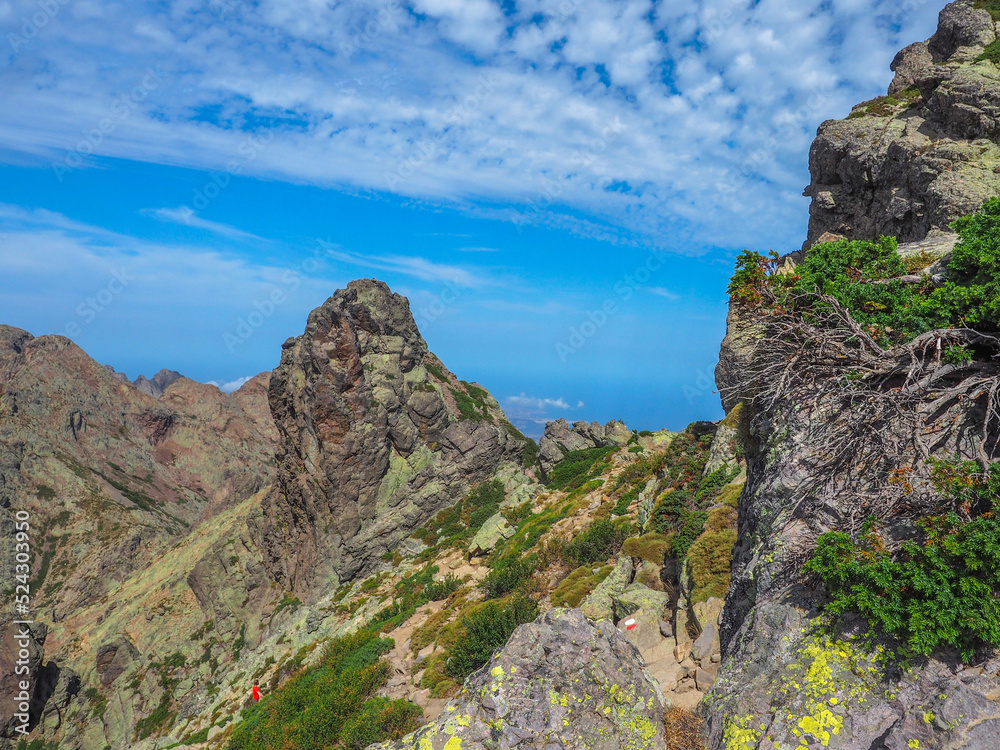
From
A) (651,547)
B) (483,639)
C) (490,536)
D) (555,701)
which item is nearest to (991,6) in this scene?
(651,547)

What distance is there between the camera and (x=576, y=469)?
131ft

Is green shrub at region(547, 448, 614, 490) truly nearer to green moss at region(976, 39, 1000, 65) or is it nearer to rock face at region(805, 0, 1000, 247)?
rock face at region(805, 0, 1000, 247)

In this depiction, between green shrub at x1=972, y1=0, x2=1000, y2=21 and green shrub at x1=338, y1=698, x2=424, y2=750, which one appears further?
green shrub at x1=972, y1=0, x2=1000, y2=21

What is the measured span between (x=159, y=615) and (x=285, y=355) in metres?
31.8

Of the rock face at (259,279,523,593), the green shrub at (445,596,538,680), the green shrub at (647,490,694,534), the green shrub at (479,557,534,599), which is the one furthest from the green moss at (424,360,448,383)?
the green shrub at (445,596,538,680)

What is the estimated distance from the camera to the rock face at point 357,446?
43.3m

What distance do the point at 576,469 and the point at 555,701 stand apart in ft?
106

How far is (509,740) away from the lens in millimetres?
7531

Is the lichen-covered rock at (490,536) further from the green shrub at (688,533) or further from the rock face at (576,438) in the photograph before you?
the green shrub at (688,533)

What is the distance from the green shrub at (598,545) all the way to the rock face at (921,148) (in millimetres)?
18692

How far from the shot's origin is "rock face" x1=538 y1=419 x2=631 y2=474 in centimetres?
4553

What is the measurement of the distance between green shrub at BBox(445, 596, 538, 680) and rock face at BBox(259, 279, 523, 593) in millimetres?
27090

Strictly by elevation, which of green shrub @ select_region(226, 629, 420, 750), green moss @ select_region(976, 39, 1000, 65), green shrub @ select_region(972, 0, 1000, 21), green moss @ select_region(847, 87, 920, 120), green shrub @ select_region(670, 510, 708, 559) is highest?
green shrub @ select_region(972, 0, 1000, 21)

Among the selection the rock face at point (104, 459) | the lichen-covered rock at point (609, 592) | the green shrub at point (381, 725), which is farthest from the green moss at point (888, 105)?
the rock face at point (104, 459)
